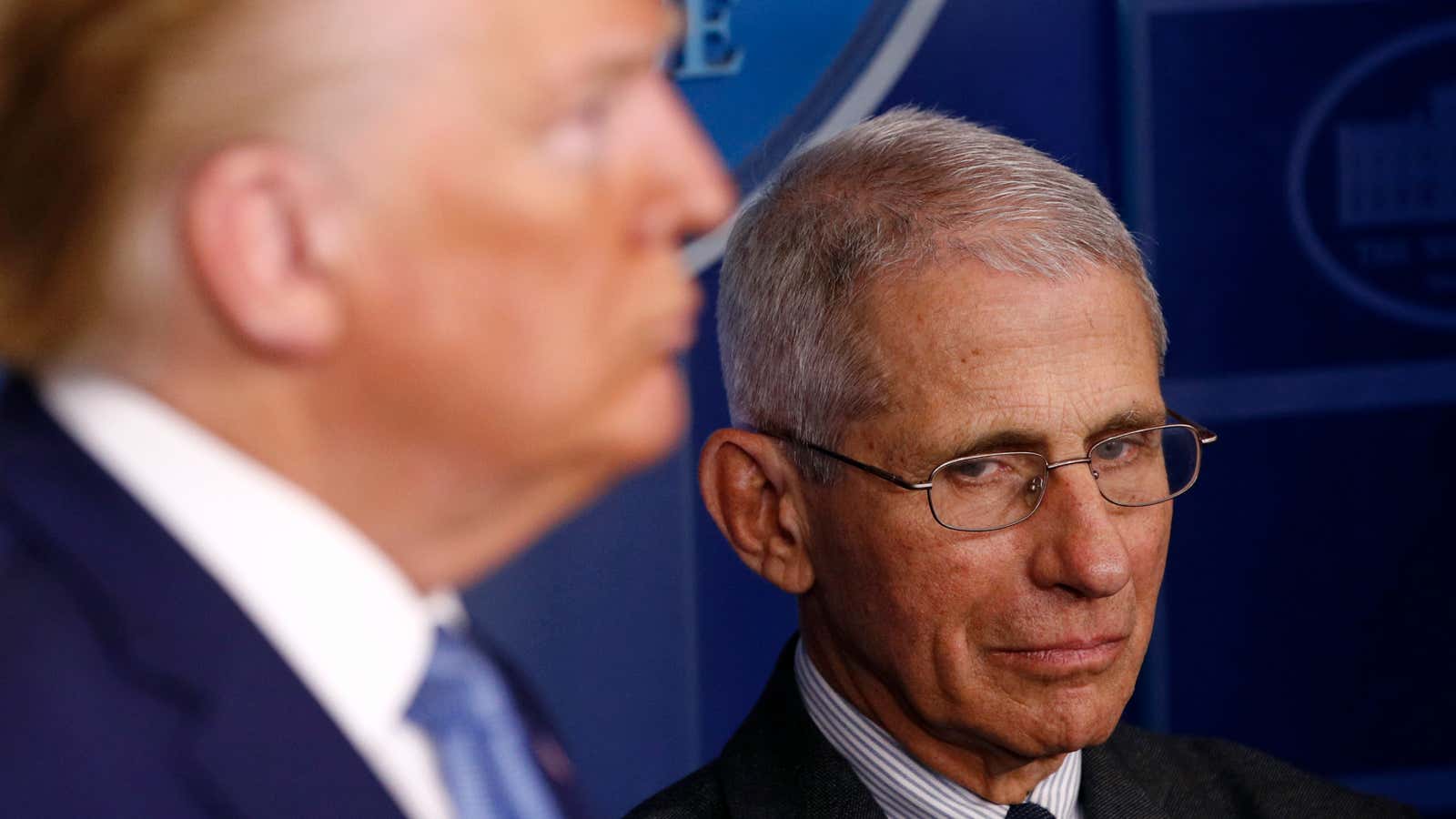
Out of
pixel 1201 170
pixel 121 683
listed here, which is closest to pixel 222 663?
pixel 121 683

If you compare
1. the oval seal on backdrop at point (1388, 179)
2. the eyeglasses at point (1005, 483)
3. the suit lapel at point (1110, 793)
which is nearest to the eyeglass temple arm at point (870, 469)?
the eyeglasses at point (1005, 483)

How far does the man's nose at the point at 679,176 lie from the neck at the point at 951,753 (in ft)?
2.49

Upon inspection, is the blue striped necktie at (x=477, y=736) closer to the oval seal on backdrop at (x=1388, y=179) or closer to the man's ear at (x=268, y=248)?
the man's ear at (x=268, y=248)

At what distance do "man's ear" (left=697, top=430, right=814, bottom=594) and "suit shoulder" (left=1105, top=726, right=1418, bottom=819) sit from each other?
14.9 inches

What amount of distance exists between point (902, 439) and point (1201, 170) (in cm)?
99

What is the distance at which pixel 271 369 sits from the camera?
541mm

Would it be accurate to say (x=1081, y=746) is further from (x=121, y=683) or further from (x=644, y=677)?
(x=121, y=683)

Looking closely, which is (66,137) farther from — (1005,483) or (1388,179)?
(1388,179)

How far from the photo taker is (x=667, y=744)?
5.75ft

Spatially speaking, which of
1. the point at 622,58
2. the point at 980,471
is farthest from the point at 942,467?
the point at 622,58

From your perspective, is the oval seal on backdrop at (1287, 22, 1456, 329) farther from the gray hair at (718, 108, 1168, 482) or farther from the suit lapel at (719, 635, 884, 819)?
the suit lapel at (719, 635, 884, 819)

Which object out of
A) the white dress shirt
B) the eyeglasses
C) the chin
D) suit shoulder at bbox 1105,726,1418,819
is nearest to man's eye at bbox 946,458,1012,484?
the eyeglasses

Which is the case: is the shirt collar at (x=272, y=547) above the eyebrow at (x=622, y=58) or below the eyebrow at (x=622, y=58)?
below

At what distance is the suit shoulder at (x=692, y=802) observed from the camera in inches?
53.9
